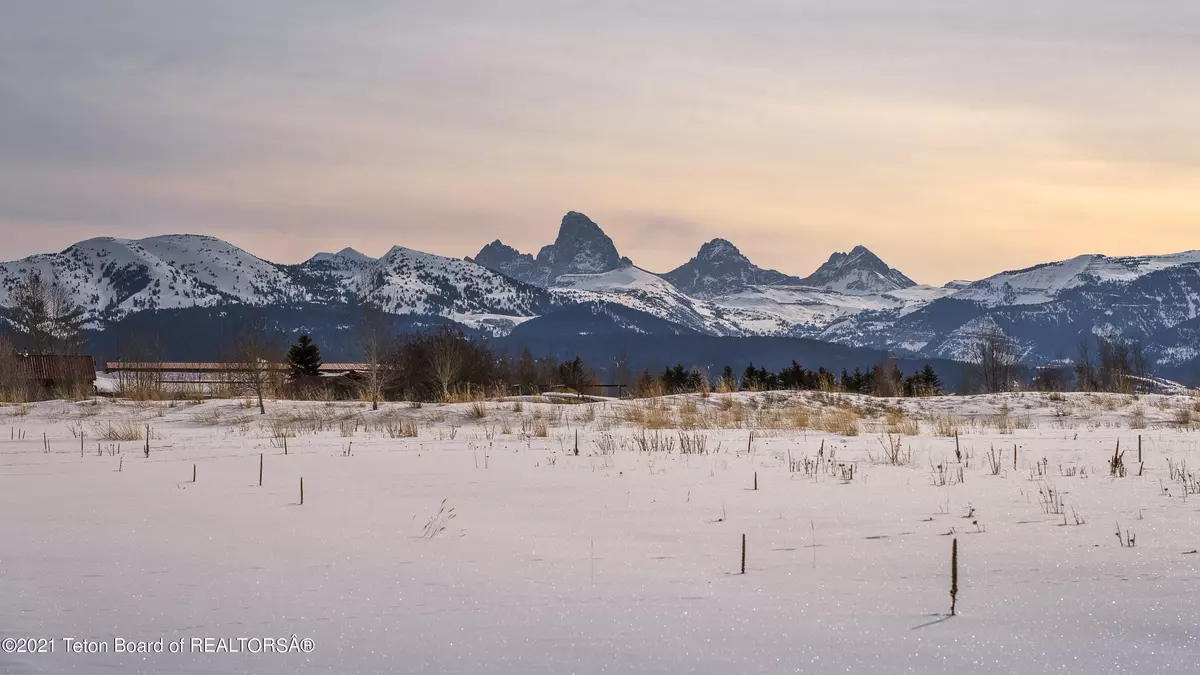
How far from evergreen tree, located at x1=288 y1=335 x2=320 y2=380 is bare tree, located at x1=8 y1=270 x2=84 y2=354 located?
18.8 metres

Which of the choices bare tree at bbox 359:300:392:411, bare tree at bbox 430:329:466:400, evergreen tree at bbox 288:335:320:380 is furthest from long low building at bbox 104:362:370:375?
bare tree at bbox 430:329:466:400

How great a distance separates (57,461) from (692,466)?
9790mm

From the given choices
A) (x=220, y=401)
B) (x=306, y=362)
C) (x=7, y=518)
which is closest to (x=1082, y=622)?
(x=7, y=518)

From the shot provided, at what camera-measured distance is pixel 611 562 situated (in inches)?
300

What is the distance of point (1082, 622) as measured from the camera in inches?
235

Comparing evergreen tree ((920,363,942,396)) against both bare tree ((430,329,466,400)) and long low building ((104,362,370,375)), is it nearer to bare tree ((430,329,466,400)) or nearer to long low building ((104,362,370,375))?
long low building ((104,362,370,375))

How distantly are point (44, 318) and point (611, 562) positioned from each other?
74471 mm

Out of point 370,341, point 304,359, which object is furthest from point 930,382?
point 304,359

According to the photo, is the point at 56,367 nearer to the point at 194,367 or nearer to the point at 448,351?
the point at 448,351

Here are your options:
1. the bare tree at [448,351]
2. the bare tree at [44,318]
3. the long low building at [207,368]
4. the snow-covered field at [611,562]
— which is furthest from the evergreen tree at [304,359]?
the snow-covered field at [611,562]

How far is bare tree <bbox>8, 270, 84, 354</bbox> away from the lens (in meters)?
69.6

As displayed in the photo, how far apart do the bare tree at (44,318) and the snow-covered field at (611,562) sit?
6235cm

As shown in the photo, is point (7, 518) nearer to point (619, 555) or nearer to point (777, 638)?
point (619, 555)

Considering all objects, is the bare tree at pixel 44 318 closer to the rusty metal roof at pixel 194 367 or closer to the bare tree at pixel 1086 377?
the rusty metal roof at pixel 194 367
